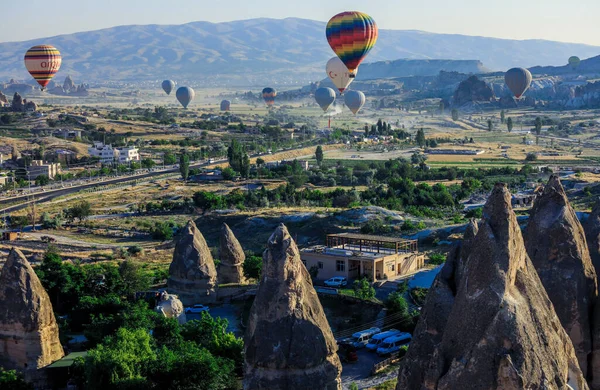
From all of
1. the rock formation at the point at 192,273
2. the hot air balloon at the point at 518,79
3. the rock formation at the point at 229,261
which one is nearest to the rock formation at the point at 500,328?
the rock formation at the point at 192,273

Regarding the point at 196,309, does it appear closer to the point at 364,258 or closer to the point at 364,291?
the point at 364,291

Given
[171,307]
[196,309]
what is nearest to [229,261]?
[196,309]

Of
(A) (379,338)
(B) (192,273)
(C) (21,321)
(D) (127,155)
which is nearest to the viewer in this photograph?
(C) (21,321)

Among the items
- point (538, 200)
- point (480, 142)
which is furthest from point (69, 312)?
point (480, 142)

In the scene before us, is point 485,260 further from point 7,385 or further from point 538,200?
point 7,385

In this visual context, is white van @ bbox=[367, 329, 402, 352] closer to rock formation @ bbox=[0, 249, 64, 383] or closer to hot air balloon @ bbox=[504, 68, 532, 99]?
rock formation @ bbox=[0, 249, 64, 383]

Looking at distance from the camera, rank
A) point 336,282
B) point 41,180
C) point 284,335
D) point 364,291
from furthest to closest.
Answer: point 41,180 → point 336,282 → point 364,291 → point 284,335

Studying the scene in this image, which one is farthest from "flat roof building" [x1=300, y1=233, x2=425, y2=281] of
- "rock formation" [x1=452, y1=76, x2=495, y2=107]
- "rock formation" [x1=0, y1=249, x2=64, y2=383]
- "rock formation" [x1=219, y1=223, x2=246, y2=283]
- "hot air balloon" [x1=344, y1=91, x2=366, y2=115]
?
"rock formation" [x1=452, y1=76, x2=495, y2=107]
